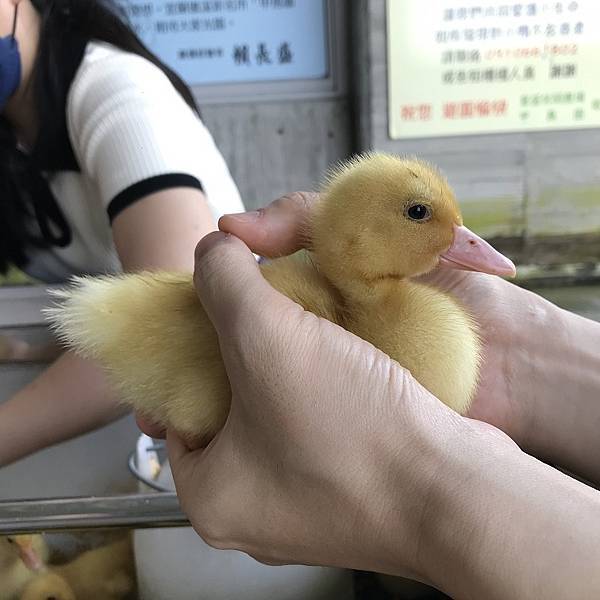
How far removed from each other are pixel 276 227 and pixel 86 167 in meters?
0.44

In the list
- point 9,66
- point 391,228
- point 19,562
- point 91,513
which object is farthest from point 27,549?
point 9,66

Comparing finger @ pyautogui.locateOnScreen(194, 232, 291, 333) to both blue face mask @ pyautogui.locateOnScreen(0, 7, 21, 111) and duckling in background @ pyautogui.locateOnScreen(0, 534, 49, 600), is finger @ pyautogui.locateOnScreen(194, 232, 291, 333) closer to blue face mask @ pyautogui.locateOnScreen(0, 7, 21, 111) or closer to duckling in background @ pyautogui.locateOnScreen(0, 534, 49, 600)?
duckling in background @ pyautogui.locateOnScreen(0, 534, 49, 600)

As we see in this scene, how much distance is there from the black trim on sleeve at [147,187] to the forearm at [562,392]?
41cm

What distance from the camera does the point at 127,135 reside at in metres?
0.80

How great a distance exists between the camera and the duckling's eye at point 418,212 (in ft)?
1.56

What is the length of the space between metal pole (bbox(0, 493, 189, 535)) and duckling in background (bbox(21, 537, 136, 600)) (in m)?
0.11

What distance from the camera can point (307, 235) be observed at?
544 millimetres

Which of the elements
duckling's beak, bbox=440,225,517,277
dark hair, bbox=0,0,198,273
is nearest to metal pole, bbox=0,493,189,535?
duckling's beak, bbox=440,225,517,277

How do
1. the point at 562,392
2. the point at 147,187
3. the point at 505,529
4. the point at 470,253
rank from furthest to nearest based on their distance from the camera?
1. the point at 147,187
2. the point at 562,392
3. the point at 470,253
4. the point at 505,529

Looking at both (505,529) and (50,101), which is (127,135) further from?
(505,529)

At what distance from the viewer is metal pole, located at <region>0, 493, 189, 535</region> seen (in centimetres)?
57

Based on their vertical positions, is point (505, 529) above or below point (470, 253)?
below

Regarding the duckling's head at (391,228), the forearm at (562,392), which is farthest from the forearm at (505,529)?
the forearm at (562,392)

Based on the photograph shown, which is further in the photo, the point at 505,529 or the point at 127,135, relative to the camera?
the point at 127,135
